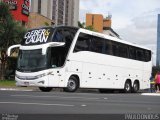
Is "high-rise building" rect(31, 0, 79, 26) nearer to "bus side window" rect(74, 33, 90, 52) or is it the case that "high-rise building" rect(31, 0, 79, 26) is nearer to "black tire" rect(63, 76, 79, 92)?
"bus side window" rect(74, 33, 90, 52)

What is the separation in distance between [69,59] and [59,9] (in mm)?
119936

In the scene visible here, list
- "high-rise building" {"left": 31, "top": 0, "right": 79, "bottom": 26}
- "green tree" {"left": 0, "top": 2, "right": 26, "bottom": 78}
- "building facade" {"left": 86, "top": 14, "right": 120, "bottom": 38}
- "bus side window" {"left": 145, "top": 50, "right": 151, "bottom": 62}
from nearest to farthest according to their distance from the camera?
"bus side window" {"left": 145, "top": 50, "right": 151, "bottom": 62}
"green tree" {"left": 0, "top": 2, "right": 26, "bottom": 78}
"high-rise building" {"left": 31, "top": 0, "right": 79, "bottom": 26}
"building facade" {"left": 86, "top": 14, "right": 120, "bottom": 38}

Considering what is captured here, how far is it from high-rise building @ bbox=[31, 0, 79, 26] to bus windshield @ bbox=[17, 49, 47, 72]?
342 feet

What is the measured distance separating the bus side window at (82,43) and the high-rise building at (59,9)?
103 metres

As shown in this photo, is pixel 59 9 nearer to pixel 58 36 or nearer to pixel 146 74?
pixel 146 74

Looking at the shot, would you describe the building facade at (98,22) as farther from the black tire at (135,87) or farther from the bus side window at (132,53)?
the bus side window at (132,53)

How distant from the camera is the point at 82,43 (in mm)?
28859

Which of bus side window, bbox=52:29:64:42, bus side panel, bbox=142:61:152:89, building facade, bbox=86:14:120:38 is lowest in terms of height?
bus side panel, bbox=142:61:152:89

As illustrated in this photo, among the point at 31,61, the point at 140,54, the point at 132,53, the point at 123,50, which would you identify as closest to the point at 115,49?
the point at 123,50

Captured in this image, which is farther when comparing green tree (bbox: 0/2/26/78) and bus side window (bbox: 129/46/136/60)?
green tree (bbox: 0/2/26/78)

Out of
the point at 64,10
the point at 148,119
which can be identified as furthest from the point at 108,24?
the point at 148,119

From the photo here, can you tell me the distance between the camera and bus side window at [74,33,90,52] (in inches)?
1119

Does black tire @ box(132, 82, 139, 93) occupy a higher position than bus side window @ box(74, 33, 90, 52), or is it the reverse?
bus side window @ box(74, 33, 90, 52)


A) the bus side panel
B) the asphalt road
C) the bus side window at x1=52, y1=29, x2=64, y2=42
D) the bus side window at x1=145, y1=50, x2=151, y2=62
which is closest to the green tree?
the bus side panel
